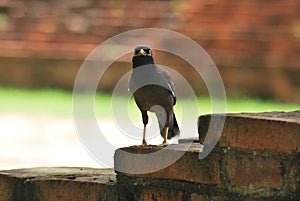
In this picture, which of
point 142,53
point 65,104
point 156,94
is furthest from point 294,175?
point 65,104

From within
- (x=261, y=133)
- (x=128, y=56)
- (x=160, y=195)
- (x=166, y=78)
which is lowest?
(x=160, y=195)

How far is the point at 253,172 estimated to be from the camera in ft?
6.82

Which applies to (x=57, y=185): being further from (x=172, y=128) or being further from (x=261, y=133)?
(x=172, y=128)

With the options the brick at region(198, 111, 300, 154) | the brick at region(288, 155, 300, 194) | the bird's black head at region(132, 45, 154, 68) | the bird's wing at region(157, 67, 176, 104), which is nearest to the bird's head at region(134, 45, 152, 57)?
the bird's black head at region(132, 45, 154, 68)

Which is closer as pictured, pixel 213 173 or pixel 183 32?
pixel 213 173

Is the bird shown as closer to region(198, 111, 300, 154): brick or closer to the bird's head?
the bird's head

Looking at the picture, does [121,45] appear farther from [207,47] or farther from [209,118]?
[209,118]

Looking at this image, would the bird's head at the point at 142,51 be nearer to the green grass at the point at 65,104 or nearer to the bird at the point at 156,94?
the bird at the point at 156,94

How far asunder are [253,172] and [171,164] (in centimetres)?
20

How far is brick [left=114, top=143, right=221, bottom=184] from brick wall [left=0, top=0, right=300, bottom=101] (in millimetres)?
7925

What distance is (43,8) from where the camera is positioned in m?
11.7

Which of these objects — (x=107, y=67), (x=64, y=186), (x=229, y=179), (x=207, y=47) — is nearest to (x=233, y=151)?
(x=229, y=179)

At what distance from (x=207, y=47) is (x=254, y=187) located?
27.7 ft

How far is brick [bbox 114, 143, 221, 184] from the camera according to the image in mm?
2145
